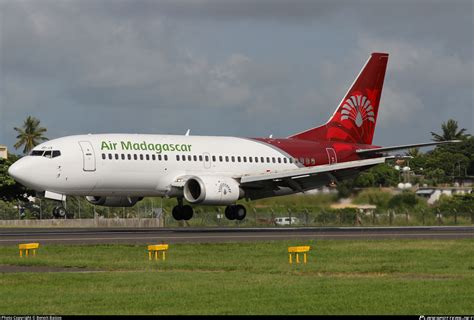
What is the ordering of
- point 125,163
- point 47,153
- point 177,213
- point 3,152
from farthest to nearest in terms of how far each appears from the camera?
point 3,152, point 177,213, point 125,163, point 47,153

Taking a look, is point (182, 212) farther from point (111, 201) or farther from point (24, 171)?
A: point (24, 171)

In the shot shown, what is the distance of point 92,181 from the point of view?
5028 cm

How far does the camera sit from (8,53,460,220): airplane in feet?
164

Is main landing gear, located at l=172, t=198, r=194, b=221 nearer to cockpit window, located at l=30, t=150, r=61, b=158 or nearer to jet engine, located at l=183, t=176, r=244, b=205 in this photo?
jet engine, located at l=183, t=176, r=244, b=205

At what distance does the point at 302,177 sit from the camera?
5453 centimetres

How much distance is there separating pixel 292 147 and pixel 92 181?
1360 cm

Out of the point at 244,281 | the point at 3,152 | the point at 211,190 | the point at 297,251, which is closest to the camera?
the point at 244,281

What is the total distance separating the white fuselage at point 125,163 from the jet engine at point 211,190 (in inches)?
49.1

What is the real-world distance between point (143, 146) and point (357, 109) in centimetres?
1631

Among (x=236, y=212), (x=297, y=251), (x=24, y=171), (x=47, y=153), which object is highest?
(x=47, y=153)

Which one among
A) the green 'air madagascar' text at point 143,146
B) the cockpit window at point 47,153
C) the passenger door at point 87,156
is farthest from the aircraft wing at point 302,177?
the cockpit window at point 47,153

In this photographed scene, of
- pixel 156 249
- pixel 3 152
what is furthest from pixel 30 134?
pixel 156 249

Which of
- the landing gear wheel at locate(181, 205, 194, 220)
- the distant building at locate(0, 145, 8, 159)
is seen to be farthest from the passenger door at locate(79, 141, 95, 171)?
the distant building at locate(0, 145, 8, 159)

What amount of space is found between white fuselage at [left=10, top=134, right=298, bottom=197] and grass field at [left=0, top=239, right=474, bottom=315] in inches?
536
